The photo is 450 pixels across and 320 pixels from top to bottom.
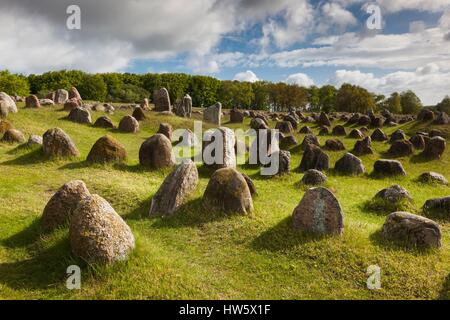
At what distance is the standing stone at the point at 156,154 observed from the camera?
20891mm

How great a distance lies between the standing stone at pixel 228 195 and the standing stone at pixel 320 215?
86.1 inches

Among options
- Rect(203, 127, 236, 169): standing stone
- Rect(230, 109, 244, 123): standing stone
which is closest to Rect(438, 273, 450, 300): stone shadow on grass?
Rect(203, 127, 236, 169): standing stone

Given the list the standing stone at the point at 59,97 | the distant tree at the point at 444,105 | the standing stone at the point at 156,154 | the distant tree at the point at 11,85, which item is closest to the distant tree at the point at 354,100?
the distant tree at the point at 444,105

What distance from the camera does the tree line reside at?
287 ft

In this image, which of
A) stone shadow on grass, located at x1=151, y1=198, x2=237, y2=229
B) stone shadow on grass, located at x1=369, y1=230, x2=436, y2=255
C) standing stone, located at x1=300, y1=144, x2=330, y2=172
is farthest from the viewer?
standing stone, located at x1=300, y1=144, x2=330, y2=172

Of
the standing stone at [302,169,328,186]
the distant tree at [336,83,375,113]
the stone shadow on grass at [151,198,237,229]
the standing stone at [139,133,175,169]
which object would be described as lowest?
the stone shadow on grass at [151,198,237,229]

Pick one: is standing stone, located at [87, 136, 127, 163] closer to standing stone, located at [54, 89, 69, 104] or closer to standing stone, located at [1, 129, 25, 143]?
standing stone, located at [1, 129, 25, 143]

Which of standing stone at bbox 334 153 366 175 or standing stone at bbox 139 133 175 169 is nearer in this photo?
standing stone at bbox 139 133 175 169

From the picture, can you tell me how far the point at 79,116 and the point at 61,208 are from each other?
24.3 metres

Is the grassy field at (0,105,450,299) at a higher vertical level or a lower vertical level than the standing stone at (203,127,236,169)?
lower

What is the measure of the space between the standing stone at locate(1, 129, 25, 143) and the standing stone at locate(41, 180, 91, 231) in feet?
47.7

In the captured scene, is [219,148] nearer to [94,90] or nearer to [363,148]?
[363,148]
